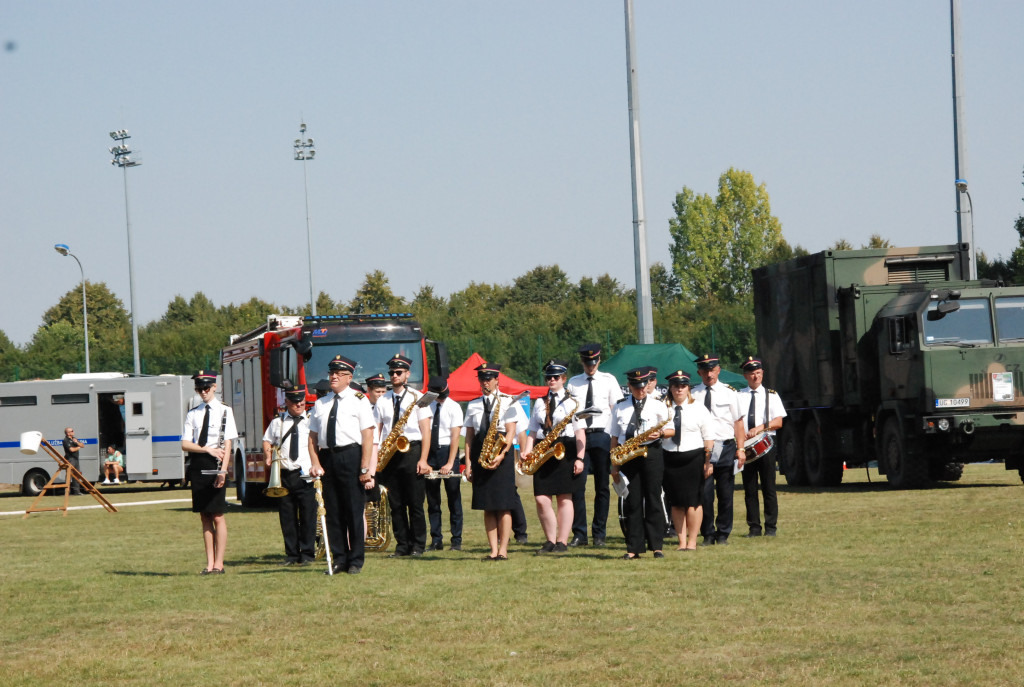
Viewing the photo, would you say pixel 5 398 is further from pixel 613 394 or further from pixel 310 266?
pixel 613 394

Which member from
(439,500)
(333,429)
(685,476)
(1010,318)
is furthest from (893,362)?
(333,429)

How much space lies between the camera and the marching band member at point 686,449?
13695 mm

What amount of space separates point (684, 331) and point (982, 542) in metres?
41.4

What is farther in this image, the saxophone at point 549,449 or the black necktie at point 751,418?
the black necktie at point 751,418

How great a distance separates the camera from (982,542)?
45.2 feet

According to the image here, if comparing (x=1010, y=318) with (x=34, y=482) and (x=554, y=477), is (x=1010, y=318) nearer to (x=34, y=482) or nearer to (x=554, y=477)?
(x=554, y=477)

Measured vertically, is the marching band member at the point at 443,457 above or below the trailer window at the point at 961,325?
below

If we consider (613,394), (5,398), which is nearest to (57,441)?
(5,398)

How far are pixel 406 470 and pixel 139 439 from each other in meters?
23.0

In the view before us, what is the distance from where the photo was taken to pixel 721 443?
1512cm

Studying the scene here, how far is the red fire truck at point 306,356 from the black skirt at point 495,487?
9.48 metres

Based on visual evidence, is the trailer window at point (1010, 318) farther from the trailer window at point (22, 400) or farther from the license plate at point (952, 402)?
the trailer window at point (22, 400)

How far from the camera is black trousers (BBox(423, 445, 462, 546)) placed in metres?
15.8

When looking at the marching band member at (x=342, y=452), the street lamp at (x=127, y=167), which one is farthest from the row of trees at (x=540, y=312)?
the marching band member at (x=342, y=452)
